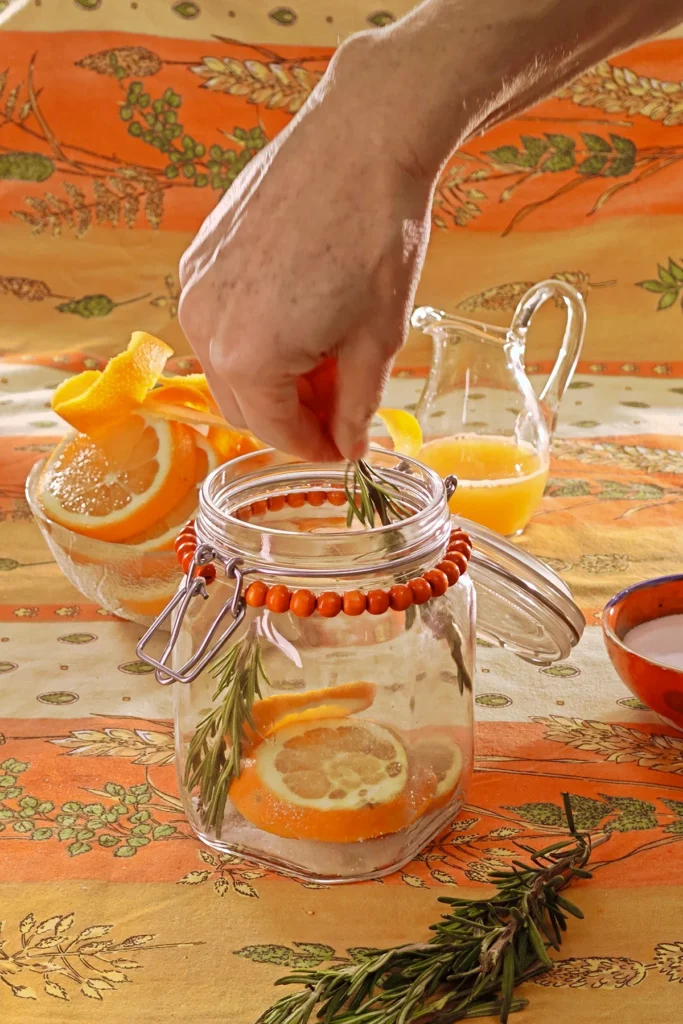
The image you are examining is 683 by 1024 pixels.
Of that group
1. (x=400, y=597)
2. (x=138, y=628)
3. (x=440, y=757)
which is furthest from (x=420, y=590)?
(x=138, y=628)

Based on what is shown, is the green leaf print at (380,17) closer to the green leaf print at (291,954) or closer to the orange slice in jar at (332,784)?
the orange slice in jar at (332,784)

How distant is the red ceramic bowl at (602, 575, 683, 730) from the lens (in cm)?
71

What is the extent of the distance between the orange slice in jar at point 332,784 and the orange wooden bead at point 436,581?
0.09m

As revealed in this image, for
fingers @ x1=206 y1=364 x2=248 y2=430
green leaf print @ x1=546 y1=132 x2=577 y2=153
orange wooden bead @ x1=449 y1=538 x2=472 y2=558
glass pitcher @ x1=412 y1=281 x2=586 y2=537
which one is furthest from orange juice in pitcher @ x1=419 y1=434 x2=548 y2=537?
green leaf print @ x1=546 y1=132 x2=577 y2=153

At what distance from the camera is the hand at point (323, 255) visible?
1.65 feet


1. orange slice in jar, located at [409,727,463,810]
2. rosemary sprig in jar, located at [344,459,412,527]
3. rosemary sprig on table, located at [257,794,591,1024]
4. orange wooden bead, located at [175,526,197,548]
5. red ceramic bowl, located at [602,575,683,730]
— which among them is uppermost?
Result: rosemary sprig in jar, located at [344,459,412,527]

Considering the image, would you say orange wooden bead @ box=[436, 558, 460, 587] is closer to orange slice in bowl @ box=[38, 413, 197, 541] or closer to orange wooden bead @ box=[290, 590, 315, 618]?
orange wooden bead @ box=[290, 590, 315, 618]

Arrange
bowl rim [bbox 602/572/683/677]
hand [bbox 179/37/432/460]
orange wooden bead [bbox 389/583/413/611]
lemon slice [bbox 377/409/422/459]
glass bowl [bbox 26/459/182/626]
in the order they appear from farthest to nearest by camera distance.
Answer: lemon slice [bbox 377/409/422/459] < glass bowl [bbox 26/459/182/626] < bowl rim [bbox 602/572/683/677] < orange wooden bead [bbox 389/583/413/611] < hand [bbox 179/37/432/460]

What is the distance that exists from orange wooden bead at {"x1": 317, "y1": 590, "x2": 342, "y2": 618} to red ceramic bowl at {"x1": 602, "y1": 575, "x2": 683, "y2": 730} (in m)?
0.23

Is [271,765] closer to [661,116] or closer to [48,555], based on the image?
[48,555]

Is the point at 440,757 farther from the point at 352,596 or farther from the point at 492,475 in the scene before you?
the point at 492,475

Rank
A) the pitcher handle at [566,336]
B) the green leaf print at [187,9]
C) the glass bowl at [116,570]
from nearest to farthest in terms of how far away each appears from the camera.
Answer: the glass bowl at [116,570] < the pitcher handle at [566,336] < the green leaf print at [187,9]

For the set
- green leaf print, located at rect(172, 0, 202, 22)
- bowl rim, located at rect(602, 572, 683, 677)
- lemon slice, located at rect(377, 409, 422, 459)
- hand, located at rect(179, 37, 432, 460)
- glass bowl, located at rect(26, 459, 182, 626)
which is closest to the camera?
hand, located at rect(179, 37, 432, 460)

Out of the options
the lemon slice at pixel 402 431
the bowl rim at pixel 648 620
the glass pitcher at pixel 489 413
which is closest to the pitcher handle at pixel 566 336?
the glass pitcher at pixel 489 413
